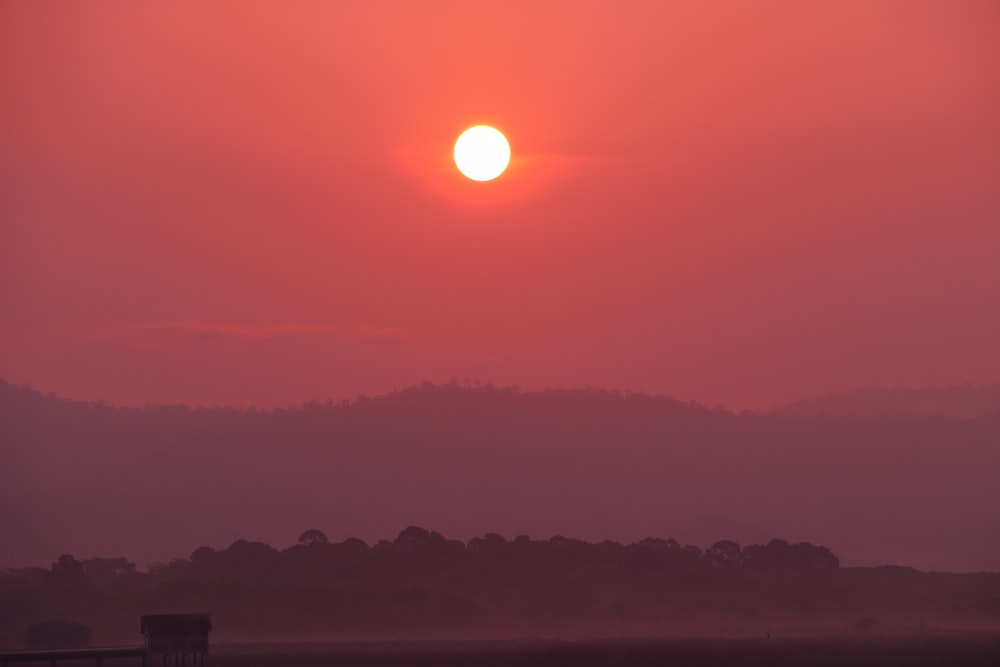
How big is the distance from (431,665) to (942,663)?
205 feet

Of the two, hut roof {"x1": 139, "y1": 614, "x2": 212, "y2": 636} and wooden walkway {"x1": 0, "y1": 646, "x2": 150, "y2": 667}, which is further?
wooden walkway {"x1": 0, "y1": 646, "x2": 150, "y2": 667}

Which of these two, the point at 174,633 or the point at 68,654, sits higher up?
the point at 68,654

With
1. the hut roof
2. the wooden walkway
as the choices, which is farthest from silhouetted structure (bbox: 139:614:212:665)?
the wooden walkway

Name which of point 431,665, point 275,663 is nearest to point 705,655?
point 431,665

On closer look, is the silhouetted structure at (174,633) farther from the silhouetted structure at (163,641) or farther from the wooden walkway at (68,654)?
the wooden walkway at (68,654)

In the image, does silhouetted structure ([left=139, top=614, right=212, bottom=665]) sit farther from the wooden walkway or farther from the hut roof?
the wooden walkway

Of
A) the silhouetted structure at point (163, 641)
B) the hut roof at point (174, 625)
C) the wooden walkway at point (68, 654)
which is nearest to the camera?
the hut roof at point (174, 625)

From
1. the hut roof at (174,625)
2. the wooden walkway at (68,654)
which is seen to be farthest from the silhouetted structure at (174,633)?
the wooden walkway at (68,654)

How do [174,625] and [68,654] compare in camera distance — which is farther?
[68,654]

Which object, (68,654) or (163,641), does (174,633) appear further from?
(68,654)

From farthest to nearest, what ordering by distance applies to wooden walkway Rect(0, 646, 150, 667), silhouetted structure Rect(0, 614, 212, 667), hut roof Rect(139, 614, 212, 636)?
wooden walkway Rect(0, 646, 150, 667), silhouetted structure Rect(0, 614, 212, 667), hut roof Rect(139, 614, 212, 636)

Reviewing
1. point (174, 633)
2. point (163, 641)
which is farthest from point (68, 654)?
point (174, 633)

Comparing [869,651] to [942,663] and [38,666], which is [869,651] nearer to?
[942,663]

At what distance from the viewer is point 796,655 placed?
627 feet
